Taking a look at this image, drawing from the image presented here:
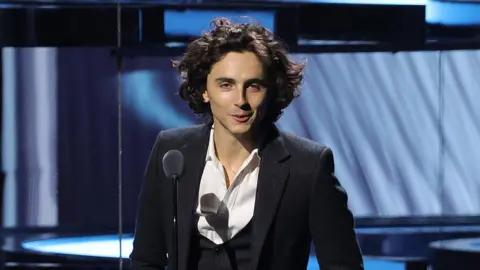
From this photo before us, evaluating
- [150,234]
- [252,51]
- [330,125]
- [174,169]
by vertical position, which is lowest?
[150,234]

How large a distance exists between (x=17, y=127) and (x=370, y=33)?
1543mm

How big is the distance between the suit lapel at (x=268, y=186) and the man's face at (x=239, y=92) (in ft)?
0.26

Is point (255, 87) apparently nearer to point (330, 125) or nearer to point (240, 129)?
point (240, 129)

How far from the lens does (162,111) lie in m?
4.23

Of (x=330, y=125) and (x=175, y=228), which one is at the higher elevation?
(x=330, y=125)

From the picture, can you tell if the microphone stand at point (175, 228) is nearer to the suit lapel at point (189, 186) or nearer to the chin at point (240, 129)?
the suit lapel at point (189, 186)

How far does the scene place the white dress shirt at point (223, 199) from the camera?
2.04m

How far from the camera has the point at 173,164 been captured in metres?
1.97

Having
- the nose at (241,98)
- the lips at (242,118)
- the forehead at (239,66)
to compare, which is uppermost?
the forehead at (239,66)

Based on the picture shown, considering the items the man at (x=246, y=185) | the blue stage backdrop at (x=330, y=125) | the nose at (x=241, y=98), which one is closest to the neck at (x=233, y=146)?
the man at (x=246, y=185)

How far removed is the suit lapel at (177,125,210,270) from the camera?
2.02 metres

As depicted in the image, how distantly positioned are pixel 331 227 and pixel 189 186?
0.30 meters

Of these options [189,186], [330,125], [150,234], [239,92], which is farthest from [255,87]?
[330,125]

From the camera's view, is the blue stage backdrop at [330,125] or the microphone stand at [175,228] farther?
the blue stage backdrop at [330,125]
